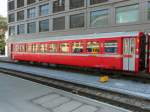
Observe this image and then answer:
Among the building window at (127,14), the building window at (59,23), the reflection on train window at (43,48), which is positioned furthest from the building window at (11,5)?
the reflection on train window at (43,48)

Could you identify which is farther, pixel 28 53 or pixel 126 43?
pixel 28 53

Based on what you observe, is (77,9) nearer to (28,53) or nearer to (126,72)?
(28,53)

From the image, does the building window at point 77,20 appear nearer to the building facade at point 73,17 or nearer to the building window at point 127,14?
the building facade at point 73,17

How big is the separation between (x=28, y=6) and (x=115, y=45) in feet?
124

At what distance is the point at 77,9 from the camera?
39.7 meters

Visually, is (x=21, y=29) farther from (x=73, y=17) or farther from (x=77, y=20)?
(x=77, y=20)

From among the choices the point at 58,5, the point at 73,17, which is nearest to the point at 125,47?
the point at 73,17

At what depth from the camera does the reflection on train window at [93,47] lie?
1874 cm

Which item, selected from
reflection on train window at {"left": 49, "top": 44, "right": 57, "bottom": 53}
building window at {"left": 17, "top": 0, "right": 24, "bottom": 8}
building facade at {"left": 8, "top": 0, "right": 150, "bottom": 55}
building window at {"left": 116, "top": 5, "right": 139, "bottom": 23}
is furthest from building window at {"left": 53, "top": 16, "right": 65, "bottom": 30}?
reflection on train window at {"left": 49, "top": 44, "right": 57, "bottom": 53}

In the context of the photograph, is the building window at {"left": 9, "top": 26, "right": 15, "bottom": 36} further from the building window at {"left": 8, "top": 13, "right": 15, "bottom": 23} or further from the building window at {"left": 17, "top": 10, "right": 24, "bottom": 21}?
the building window at {"left": 17, "top": 10, "right": 24, "bottom": 21}

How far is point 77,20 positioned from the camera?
4000 centimetres

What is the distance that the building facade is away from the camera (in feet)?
101

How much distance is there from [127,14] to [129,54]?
16311mm

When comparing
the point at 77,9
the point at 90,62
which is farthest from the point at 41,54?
the point at 77,9
